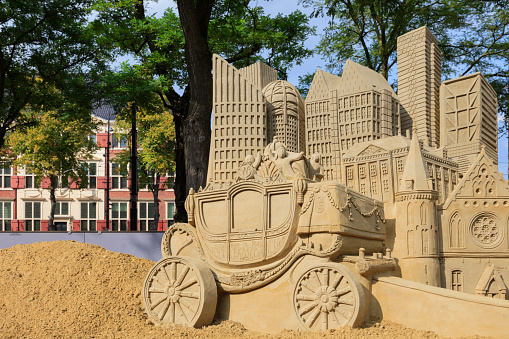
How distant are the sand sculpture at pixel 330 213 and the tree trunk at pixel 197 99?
64.9 inches

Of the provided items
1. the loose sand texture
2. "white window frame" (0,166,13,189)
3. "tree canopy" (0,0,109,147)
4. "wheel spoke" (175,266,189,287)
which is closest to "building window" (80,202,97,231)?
"white window frame" (0,166,13,189)

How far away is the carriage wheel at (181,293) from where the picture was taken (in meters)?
9.90

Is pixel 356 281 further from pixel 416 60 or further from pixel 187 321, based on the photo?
pixel 416 60

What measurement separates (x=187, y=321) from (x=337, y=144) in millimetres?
7131

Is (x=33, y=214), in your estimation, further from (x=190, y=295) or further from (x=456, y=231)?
(x=456, y=231)

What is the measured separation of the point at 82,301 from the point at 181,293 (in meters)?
2.50

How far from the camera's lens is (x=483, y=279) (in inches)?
434

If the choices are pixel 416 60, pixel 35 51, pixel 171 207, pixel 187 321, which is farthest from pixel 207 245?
pixel 171 207

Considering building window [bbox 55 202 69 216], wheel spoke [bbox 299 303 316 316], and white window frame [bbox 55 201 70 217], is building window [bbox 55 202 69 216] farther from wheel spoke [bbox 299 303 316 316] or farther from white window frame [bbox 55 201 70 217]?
wheel spoke [bbox 299 303 316 316]

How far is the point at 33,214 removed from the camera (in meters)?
42.9

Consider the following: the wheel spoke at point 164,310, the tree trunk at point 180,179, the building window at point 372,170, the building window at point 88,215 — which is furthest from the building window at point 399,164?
the building window at point 88,215

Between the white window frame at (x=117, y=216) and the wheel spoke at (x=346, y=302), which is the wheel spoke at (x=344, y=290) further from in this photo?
the white window frame at (x=117, y=216)

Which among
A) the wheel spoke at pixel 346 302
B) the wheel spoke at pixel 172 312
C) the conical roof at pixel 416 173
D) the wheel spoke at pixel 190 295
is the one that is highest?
the conical roof at pixel 416 173

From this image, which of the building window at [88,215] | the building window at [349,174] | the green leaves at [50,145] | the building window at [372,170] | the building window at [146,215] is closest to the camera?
the building window at [372,170]
